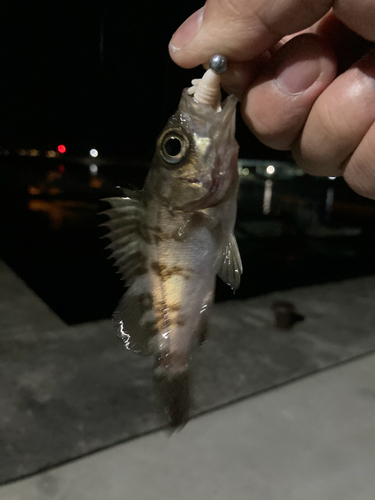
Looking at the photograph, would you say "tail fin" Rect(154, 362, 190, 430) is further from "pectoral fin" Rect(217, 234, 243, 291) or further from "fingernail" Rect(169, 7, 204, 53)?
"fingernail" Rect(169, 7, 204, 53)

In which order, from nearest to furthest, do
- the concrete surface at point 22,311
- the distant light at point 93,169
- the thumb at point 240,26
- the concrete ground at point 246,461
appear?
1. the thumb at point 240,26
2. the concrete ground at point 246,461
3. the concrete surface at point 22,311
4. the distant light at point 93,169

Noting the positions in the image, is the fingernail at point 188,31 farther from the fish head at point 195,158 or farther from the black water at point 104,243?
the black water at point 104,243

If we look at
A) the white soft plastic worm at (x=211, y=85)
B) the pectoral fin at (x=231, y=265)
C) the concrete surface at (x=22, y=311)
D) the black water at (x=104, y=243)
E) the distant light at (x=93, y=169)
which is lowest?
the distant light at (x=93, y=169)

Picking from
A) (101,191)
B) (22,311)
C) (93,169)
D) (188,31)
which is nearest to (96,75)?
(101,191)

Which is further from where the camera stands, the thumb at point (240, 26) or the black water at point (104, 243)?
the black water at point (104, 243)

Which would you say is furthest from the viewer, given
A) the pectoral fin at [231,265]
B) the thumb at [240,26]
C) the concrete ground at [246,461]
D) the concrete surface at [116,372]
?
the concrete surface at [116,372]

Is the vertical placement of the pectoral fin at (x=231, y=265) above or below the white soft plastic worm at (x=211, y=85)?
below

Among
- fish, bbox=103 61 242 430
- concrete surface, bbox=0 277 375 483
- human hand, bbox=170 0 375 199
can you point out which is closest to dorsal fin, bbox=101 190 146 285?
fish, bbox=103 61 242 430

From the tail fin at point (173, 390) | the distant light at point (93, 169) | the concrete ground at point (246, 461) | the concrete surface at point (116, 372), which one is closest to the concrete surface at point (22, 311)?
the concrete surface at point (116, 372)
